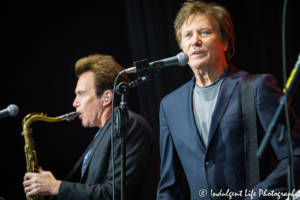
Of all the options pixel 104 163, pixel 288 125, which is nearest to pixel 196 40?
pixel 288 125

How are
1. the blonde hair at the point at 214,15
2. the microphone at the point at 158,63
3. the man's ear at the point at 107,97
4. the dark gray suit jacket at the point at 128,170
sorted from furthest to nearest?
the man's ear at the point at 107,97, the dark gray suit jacket at the point at 128,170, the blonde hair at the point at 214,15, the microphone at the point at 158,63

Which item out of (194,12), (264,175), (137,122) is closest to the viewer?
(264,175)

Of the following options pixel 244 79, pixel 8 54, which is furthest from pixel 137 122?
pixel 8 54

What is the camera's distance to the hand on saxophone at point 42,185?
2.46 metres

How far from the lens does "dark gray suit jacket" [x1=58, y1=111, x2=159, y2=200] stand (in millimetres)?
2307

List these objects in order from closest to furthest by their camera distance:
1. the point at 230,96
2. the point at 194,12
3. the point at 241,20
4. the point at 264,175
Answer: the point at 264,175 → the point at 230,96 → the point at 194,12 → the point at 241,20

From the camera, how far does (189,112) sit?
81.6 inches

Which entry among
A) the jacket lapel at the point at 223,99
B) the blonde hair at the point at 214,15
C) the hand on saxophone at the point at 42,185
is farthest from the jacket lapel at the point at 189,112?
the hand on saxophone at the point at 42,185

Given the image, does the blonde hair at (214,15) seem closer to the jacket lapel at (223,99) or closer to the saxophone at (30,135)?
the jacket lapel at (223,99)

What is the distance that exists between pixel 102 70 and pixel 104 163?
0.96 m

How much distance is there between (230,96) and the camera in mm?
1923

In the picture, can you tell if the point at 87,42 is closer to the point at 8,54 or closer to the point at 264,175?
the point at 8,54

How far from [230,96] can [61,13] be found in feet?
8.46

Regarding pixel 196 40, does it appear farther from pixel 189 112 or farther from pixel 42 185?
pixel 42 185
